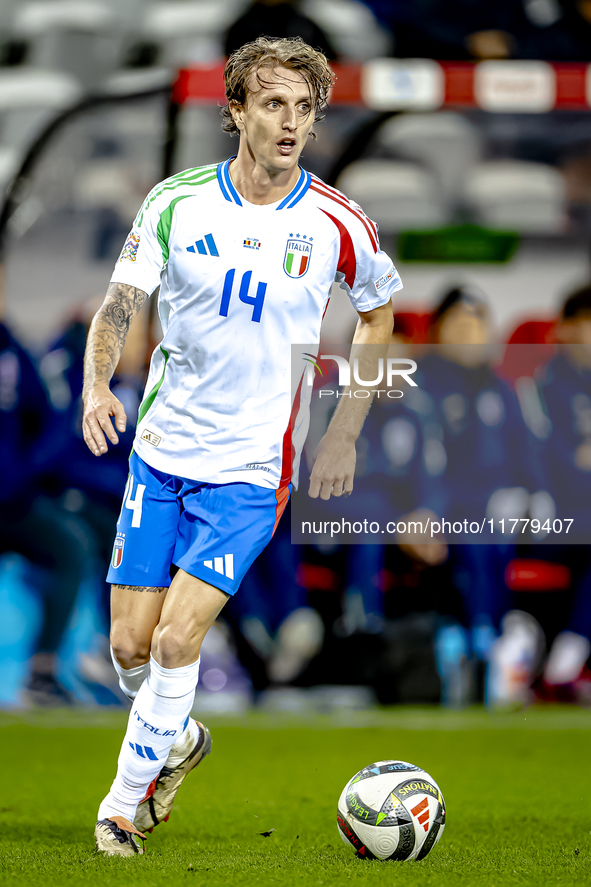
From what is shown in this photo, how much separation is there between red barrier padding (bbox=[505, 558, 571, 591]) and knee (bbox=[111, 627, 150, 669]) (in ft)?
14.8

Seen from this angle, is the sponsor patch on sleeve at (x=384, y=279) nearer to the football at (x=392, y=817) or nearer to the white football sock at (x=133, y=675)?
the white football sock at (x=133, y=675)

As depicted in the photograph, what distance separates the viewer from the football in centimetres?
325

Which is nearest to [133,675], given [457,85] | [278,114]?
[278,114]

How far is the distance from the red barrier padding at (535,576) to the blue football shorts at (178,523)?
4.41 meters

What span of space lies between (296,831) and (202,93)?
545 cm

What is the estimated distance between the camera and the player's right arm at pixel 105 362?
2992mm

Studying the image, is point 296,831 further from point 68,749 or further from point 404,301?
point 404,301

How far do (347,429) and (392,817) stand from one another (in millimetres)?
1313

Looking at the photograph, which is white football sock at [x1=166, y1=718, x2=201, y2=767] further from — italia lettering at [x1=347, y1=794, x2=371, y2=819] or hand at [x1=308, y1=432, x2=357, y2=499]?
hand at [x1=308, y1=432, x2=357, y2=499]

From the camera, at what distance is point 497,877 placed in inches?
119

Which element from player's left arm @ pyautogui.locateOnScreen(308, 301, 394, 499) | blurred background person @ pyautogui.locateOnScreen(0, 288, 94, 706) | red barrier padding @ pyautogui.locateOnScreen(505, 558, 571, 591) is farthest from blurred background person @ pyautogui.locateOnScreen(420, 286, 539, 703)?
player's left arm @ pyautogui.locateOnScreen(308, 301, 394, 499)

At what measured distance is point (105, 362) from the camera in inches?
125

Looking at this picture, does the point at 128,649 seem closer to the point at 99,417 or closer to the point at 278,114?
the point at 99,417

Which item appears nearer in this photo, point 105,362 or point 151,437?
point 105,362
